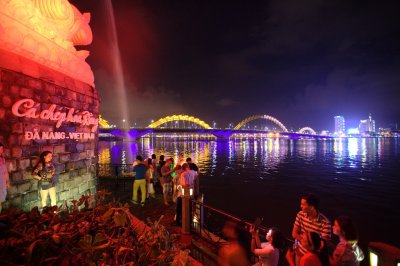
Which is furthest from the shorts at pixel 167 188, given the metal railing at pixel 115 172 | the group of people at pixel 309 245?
the group of people at pixel 309 245

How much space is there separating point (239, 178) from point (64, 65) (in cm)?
2018

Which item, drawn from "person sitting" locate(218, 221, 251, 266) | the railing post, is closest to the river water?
the railing post

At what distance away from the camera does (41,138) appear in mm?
6352

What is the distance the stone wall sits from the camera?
545cm

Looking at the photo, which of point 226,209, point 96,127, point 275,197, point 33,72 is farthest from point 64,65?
point 275,197

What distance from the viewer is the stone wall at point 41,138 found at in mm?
5449

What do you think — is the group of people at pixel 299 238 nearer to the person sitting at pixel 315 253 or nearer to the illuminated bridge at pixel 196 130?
the person sitting at pixel 315 253

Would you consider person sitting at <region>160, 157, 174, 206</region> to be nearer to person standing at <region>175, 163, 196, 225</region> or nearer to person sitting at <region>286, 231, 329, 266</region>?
person standing at <region>175, 163, 196, 225</region>

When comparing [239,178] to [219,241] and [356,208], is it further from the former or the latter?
[219,241]

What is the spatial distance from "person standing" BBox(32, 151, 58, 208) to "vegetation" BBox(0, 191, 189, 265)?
7.35ft

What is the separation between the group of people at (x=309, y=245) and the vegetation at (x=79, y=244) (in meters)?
0.85

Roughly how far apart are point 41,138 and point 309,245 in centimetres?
636

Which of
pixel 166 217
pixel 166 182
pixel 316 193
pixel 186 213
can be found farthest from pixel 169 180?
pixel 316 193

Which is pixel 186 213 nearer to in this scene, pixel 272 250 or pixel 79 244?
pixel 272 250
